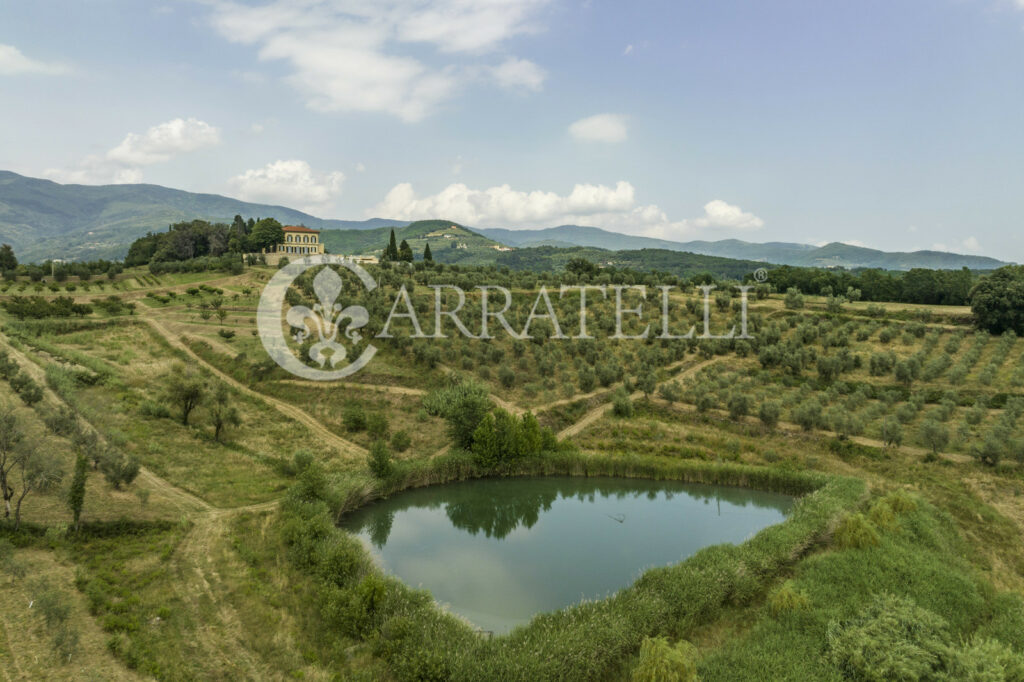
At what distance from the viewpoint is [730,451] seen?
128 ft

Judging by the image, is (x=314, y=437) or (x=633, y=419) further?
(x=633, y=419)

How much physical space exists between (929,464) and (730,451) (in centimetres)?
1279

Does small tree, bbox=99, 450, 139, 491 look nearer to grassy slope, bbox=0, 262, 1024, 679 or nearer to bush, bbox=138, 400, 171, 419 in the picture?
grassy slope, bbox=0, 262, 1024, 679

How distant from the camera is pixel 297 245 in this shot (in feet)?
321

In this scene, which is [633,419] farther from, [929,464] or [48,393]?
[48,393]

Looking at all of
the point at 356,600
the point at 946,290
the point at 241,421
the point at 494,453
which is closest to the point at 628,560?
the point at 494,453

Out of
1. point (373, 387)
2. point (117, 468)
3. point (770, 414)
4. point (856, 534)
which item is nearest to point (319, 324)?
point (373, 387)

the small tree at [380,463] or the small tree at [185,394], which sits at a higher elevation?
the small tree at [185,394]

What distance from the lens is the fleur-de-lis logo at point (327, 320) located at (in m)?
52.0

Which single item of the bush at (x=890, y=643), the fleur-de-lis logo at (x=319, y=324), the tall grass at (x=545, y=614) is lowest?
the tall grass at (x=545, y=614)

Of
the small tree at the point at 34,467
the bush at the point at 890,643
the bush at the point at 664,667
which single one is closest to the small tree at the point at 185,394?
the small tree at the point at 34,467

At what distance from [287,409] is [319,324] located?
1747cm

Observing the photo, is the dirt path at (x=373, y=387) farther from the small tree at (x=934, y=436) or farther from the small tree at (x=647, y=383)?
the small tree at (x=934, y=436)

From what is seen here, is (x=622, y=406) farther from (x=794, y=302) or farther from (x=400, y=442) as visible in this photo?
(x=794, y=302)
